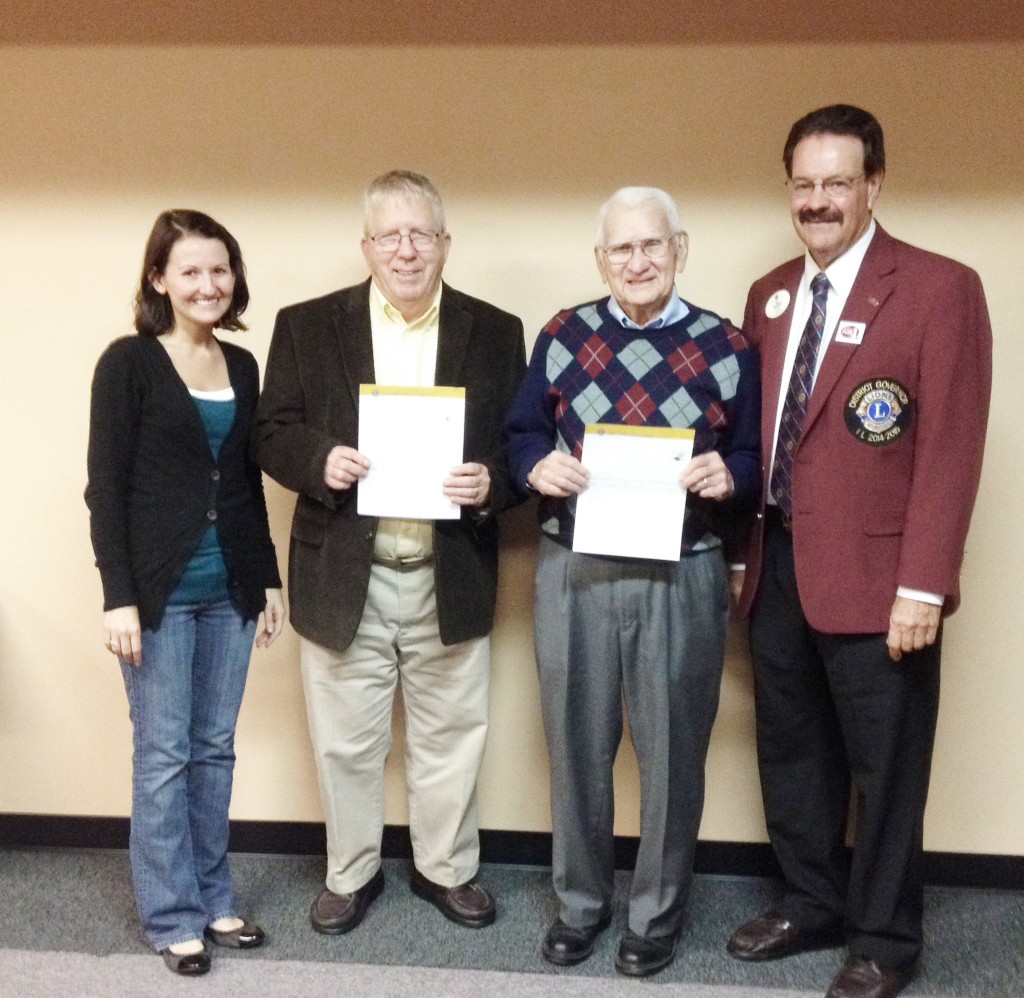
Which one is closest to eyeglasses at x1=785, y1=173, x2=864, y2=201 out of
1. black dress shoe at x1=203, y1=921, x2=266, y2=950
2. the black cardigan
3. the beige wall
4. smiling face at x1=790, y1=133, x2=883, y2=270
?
smiling face at x1=790, y1=133, x2=883, y2=270

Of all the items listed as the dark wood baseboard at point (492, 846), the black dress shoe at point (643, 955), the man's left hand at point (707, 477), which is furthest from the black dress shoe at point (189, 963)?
the man's left hand at point (707, 477)

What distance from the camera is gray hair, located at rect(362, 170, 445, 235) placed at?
2119 millimetres

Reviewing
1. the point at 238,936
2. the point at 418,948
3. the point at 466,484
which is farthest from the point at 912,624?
the point at 238,936

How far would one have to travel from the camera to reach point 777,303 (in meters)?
2.17

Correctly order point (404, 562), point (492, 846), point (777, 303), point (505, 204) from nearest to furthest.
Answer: point (777, 303) → point (404, 562) → point (505, 204) → point (492, 846)

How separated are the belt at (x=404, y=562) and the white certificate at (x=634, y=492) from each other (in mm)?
421

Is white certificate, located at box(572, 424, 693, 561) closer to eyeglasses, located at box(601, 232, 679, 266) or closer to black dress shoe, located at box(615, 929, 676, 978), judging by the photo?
eyeglasses, located at box(601, 232, 679, 266)


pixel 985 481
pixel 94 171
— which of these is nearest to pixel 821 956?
pixel 985 481

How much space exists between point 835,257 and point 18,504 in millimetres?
2237

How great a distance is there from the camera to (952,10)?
2338mm

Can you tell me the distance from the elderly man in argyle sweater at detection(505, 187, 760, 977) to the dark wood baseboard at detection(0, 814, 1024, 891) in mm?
454

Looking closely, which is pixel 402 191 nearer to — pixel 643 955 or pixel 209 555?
pixel 209 555

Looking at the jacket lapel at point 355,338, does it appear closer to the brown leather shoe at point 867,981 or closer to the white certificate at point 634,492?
the white certificate at point 634,492

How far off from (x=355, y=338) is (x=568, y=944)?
58.8 inches
